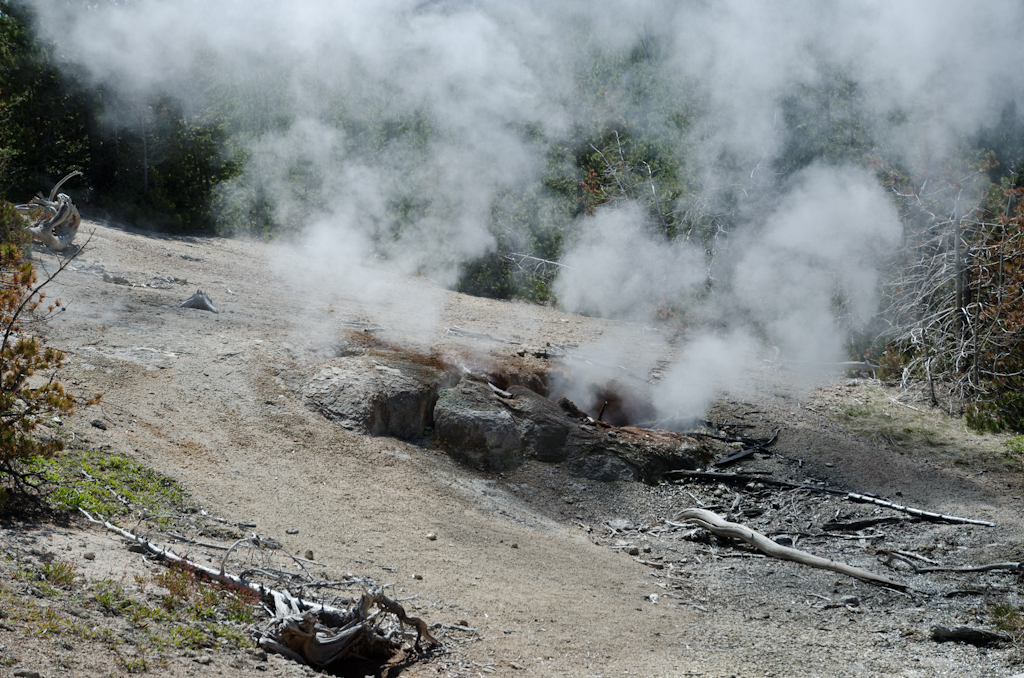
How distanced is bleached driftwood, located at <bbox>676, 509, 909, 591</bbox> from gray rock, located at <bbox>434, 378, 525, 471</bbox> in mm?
1917

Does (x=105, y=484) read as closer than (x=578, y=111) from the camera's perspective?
Yes

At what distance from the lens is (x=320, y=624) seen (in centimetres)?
402

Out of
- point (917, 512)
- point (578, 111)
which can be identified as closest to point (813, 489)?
point (917, 512)

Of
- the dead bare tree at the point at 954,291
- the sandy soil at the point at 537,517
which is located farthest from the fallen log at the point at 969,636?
the dead bare tree at the point at 954,291

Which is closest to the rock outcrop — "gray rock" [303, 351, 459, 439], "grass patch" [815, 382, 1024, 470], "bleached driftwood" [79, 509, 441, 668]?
"gray rock" [303, 351, 459, 439]

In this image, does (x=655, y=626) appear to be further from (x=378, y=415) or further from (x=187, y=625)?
(x=378, y=415)

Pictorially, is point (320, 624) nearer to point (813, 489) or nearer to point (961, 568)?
point (961, 568)

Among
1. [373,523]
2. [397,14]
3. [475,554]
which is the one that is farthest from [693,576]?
[397,14]

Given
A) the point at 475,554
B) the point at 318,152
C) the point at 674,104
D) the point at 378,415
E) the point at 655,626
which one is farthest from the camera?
the point at 674,104

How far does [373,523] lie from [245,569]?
1.69 metres

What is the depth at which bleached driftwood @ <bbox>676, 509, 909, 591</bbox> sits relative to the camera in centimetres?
629

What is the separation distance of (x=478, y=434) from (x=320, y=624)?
4.10 metres

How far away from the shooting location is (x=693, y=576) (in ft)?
21.3

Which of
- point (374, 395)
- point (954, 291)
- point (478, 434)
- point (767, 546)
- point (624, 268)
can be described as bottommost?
point (767, 546)
